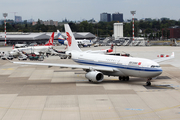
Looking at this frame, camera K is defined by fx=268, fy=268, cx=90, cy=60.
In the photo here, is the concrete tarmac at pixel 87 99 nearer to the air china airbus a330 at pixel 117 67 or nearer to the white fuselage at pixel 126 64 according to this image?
the air china airbus a330 at pixel 117 67

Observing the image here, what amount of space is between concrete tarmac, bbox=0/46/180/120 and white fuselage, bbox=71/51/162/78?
1.78 m

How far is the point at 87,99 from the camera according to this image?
2934 cm

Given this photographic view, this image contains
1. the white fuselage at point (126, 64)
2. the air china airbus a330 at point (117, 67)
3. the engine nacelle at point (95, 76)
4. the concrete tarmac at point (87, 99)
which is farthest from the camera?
the engine nacelle at point (95, 76)

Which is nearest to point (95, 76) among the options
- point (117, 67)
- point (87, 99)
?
point (117, 67)

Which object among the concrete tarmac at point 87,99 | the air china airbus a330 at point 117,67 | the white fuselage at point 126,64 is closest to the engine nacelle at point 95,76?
the air china airbus a330 at point 117,67

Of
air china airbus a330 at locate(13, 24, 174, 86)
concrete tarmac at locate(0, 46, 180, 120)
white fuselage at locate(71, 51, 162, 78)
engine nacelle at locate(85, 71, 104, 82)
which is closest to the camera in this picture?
concrete tarmac at locate(0, 46, 180, 120)

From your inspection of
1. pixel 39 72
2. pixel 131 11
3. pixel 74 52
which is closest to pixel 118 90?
pixel 74 52

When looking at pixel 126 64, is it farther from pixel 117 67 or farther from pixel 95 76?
pixel 95 76

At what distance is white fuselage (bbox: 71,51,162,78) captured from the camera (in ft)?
115

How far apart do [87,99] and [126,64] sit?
1043 cm

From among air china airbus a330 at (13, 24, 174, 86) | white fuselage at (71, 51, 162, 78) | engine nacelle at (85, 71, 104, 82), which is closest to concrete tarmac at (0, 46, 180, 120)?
engine nacelle at (85, 71, 104, 82)

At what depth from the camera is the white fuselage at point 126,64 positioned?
35062 millimetres

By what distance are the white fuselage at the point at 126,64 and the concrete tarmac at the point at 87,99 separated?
5.84ft

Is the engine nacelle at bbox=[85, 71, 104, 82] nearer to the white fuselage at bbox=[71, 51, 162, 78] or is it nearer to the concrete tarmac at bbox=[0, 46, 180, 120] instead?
the concrete tarmac at bbox=[0, 46, 180, 120]
